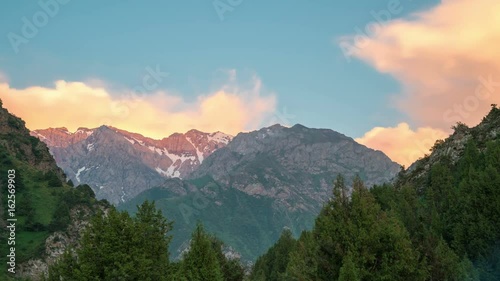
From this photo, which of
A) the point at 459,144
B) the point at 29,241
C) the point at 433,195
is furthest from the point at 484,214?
the point at 29,241

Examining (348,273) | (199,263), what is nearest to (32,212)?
(199,263)

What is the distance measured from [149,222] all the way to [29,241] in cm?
9279

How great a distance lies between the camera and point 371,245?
3528cm

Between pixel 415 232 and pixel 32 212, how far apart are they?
357ft

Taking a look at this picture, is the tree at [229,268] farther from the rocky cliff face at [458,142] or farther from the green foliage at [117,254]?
the rocky cliff face at [458,142]

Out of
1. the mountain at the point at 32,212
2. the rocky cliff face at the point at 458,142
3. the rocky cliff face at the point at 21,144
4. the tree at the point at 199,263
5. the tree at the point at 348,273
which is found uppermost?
the rocky cliff face at the point at 21,144

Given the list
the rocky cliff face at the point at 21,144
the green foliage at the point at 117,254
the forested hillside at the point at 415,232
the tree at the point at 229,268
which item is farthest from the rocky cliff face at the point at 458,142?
the rocky cliff face at the point at 21,144

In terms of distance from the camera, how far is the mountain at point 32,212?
112 meters

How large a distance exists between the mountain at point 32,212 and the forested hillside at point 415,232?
2211 inches

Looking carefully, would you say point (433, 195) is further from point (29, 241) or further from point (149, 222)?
point (29, 241)

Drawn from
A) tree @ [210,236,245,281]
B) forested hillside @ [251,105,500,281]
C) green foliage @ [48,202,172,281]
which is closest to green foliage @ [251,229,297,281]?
forested hillside @ [251,105,500,281]

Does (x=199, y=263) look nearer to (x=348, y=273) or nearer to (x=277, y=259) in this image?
(x=348, y=273)

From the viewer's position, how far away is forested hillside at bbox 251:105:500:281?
34.7 meters

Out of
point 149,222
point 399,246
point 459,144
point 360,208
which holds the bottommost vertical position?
point 399,246
